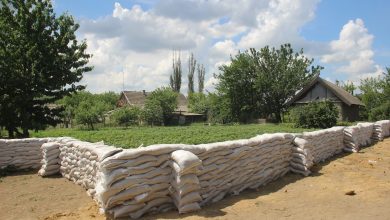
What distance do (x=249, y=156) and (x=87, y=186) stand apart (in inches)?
115

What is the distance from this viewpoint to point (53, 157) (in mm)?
8852

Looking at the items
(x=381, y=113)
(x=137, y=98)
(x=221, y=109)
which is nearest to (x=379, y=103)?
(x=381, y=113)

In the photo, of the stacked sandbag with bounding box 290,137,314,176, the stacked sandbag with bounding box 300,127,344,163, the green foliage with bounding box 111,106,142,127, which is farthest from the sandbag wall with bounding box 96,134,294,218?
the green foliage with bounding box 111,106,142,127

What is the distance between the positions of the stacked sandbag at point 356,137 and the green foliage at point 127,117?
75.6 feet

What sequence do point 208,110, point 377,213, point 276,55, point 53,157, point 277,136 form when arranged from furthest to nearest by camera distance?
point 208,110 → point 276,55 → point 53,157 → point 277,136 → point 377,213

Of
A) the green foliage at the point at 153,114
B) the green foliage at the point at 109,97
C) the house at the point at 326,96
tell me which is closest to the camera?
the house at the point at 326,96

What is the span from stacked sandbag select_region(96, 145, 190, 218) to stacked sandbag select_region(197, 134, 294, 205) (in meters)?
0.63

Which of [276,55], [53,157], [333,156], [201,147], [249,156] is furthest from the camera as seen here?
[276,55]

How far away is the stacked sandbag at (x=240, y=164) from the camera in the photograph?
6.02 metres

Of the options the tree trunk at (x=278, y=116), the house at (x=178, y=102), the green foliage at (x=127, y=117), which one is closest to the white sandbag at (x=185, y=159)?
the tree trunk at (x=278, y=116)

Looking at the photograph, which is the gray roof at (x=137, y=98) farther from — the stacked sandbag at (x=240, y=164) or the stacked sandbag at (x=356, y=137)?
the stacked sandbag at (x=240, y=164)

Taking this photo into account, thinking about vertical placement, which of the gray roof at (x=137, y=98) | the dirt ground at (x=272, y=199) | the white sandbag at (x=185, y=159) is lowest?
the dirt ground at (x=272, y=199)

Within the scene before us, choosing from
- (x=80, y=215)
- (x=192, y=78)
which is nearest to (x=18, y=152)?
(x=80, y=215)

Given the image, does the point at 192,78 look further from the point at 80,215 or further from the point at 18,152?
the point at 80,215
